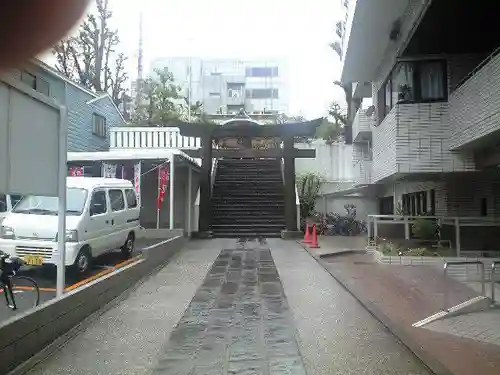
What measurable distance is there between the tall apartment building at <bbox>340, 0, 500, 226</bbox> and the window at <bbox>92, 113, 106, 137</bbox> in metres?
11.3

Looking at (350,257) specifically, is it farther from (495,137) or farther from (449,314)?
(449,314)

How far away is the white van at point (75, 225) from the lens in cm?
805

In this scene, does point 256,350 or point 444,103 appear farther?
point 444,103

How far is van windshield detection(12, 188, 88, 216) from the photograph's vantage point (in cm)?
872

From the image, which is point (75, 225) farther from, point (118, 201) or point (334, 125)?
point (334, 125)

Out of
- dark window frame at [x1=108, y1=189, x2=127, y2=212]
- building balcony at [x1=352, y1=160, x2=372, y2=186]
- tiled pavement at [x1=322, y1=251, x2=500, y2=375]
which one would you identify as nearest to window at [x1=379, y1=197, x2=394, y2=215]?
building balcony at [x1=352, y1=160, x2=372, y2=186]

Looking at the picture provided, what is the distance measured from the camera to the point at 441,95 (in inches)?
422

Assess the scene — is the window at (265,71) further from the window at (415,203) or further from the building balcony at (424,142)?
the building balcony at (424,142)

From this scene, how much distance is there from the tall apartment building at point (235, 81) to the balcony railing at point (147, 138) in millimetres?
29714

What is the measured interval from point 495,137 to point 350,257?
16.5 ft

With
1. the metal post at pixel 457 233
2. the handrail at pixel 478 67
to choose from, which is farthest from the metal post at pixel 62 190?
the metal post at pixel 457 233

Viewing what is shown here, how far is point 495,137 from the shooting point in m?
8.40

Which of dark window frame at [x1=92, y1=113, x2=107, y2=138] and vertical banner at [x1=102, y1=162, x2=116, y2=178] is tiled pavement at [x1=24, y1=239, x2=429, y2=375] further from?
dark window frame at [x1=92, y1=113, x2=107, y2=138]

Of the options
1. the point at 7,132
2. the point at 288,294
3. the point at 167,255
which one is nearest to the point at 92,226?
the point at 167,255
